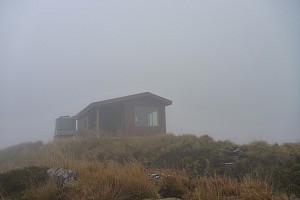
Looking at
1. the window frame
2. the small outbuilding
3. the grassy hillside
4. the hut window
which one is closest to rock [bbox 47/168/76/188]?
the grassy hillside

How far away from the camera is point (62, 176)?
8.03 m

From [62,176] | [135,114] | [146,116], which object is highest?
[135,114]

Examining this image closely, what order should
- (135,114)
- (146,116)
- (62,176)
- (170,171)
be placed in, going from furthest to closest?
1. (146,116)
2. (135,114)
3. (170,171)
4. (62,176)

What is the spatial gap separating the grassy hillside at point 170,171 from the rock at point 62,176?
213 millimetres

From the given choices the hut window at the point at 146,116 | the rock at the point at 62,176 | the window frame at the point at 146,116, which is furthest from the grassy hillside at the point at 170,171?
the hut window at the point at 146,116

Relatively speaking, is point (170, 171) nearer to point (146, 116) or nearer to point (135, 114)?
point (135, 114)

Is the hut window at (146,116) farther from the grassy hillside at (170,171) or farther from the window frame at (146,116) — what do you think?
the grassy hillside at (170,171)

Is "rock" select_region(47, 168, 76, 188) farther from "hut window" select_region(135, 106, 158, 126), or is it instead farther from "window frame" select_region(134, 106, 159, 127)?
"hut window" select_region(135, 106, 158, 126)

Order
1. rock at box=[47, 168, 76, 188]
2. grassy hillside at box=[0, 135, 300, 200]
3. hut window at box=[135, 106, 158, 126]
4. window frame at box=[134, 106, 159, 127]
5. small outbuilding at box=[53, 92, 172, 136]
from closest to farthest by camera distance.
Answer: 1. grassy hillside at box=[0, 135, 300, 200]
2. rock at box=[47, 168, 76, 188]
3. small outbuilding at box=[53, 92, 172, 136]
4. window frame at box=[134, 106, 159, 127]
5. hut window at box=[135, 106, 158, 126]

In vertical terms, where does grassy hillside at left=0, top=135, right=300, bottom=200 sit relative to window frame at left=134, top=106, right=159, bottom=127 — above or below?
below

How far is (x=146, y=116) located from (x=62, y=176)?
21.1 m

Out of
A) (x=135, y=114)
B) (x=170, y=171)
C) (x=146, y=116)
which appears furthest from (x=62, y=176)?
(x=146, y=116)

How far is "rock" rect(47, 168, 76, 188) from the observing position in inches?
302

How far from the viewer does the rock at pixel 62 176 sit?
302 inches
